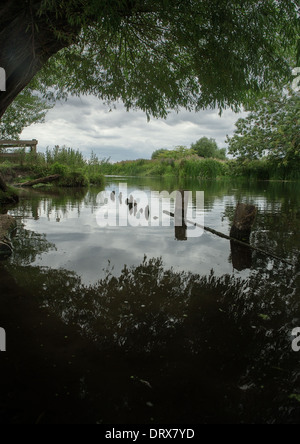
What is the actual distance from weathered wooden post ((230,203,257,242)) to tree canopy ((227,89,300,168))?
16.6 metres

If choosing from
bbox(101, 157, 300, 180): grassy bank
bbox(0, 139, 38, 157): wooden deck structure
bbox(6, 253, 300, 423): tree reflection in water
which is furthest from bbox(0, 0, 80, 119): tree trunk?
bbox(101, 157, 300, 180): grassy bank

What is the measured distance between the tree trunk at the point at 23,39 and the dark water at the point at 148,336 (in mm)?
3495

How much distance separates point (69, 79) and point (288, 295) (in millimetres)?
10047

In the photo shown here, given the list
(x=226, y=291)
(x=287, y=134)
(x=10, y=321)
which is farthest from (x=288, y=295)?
(x=287, y=134)

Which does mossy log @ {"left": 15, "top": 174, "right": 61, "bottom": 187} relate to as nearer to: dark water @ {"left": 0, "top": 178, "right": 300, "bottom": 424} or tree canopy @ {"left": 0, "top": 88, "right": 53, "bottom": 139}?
tree canopy @ {"left": 0, "top": 88, "right": 53, "bottom": 139}

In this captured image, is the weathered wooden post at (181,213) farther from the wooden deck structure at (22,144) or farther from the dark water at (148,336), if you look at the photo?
the wooden deck structure at (22,144)

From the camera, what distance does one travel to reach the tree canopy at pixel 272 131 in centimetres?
2264

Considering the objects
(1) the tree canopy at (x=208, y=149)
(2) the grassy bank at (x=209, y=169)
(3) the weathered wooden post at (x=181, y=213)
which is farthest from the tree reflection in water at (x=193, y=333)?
(1) the tree canopy at (x=208, y=149)

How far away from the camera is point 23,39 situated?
577 centimetres

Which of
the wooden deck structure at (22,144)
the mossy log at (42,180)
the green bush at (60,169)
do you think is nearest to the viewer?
the mossy log at (42,180)

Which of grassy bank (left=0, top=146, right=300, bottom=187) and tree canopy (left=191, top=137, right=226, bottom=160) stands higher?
tree canopy (left=191, top=137, right=226, bottom=160)

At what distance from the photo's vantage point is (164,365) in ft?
8.26

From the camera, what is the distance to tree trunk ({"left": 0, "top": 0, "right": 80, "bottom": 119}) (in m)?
5.33

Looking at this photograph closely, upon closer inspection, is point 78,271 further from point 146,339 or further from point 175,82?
point 175,82
